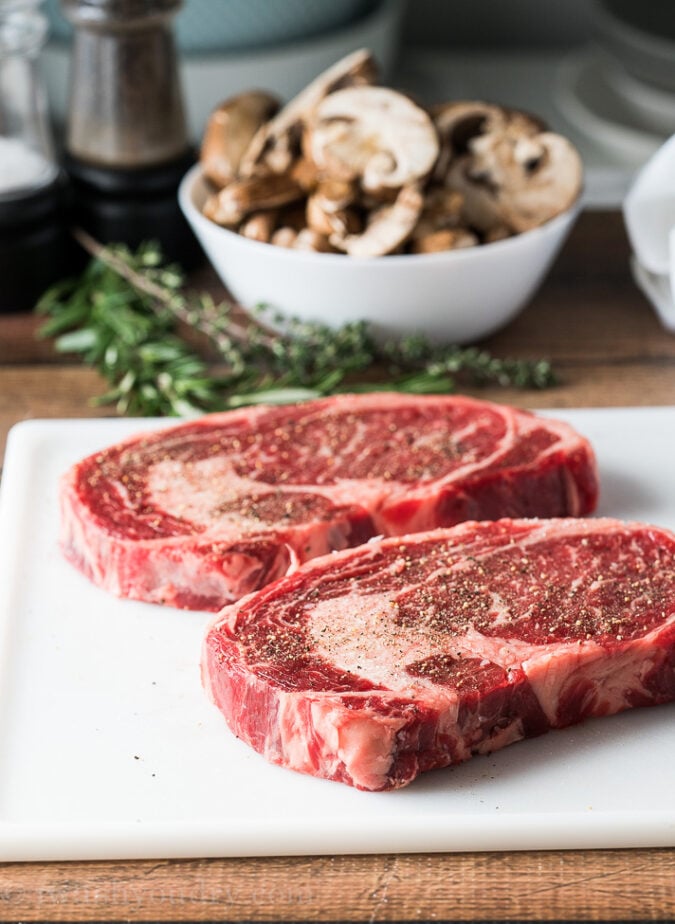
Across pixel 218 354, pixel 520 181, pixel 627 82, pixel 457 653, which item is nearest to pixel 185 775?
pixel 457 653

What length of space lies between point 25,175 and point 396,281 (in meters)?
0.84

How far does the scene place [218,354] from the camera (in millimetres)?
2740

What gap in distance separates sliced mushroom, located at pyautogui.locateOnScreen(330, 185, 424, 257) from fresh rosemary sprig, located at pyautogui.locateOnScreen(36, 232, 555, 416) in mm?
146

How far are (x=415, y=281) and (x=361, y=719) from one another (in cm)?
113

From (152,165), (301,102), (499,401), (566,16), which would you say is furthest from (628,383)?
(566,16)

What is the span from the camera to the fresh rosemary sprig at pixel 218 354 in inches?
98.3

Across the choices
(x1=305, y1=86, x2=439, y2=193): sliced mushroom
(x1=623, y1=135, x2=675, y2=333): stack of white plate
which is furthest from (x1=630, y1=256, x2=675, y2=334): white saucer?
(x1=305, y1=86, x2=439, y2=193): sliced mushroom

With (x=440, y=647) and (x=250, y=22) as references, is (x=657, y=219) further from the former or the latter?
(x=440, y=647)

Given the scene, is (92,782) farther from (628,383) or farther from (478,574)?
(628,383)

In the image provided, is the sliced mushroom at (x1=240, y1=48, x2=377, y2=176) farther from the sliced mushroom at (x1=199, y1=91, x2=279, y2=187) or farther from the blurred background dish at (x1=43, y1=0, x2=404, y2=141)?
the blurred background dish at (x1=43, y1=0, x2=404, y2=141)

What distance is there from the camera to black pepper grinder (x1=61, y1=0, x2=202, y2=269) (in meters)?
2.67

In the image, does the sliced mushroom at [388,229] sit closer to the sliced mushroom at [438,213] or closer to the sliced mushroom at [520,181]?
the sliced mushroom at [438,213]

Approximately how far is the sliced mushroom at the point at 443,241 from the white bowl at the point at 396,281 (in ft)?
0.07

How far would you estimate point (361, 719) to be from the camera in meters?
1.56
